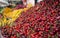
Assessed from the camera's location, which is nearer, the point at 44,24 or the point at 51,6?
the point at 44,24

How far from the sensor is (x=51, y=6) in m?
9.88

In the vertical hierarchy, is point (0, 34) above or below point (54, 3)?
below

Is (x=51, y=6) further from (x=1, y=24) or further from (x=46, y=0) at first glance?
(x=1, y=24)

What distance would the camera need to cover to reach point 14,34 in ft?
33.3

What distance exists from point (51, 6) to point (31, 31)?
1.53 m

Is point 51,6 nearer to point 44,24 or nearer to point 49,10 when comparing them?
point 49,10

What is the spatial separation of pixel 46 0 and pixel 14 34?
196 cm

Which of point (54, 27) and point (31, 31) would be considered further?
point (31, 31)

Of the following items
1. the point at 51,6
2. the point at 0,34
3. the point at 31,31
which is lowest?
the point at 0,34

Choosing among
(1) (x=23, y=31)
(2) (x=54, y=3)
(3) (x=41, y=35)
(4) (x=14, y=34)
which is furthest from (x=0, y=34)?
(3) (x=41, y=35)

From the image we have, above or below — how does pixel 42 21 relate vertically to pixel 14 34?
above

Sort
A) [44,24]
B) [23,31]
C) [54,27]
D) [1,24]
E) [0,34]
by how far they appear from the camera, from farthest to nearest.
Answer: [1,24] < [0,34] < [23,31] < [44,24] < [54,27]

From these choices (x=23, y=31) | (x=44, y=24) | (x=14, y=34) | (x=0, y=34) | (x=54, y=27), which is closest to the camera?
(x=54, y=27)

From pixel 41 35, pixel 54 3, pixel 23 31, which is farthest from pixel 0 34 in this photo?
pixel 41 35
